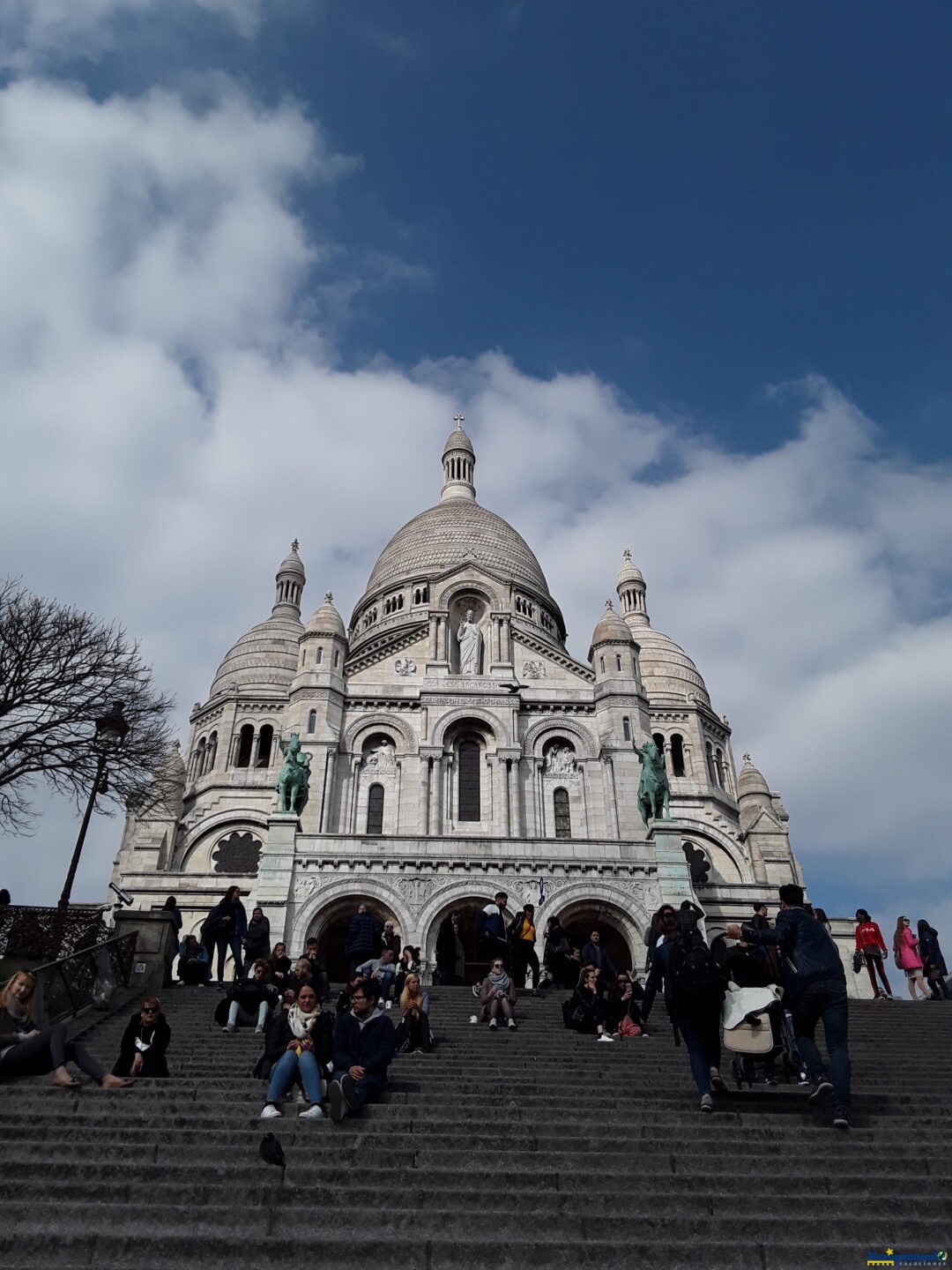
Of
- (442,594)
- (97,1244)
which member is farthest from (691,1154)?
(442,594)

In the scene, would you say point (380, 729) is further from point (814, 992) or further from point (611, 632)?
point (814, 992)

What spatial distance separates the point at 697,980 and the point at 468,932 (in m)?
19.2

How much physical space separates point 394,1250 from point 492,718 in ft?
83.5

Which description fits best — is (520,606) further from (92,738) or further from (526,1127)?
(526,1127)

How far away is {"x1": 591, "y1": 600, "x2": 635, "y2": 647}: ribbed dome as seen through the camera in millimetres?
33812

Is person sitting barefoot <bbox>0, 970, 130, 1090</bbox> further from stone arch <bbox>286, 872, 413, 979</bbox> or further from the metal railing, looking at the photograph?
stone arch <bbox>286, 872, 413, 979</bbox>

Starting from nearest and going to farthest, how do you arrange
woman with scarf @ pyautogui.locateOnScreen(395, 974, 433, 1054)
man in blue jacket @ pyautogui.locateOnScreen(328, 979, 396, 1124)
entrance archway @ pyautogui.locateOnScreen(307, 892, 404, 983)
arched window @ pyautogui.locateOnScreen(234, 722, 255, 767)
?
man in blue jacket @ pyautogui.locateOnScreen(328, 979, 396, 1124)
woman with scarf @ pyautogui.locateOnScreen(395, 974, 433, 1054)
entrance archway @ pyautogui.locateOnScreen(307, 892, 404, 983)
arched window @ pyautogui.locateOnScreen(234, 722, 255, 767)

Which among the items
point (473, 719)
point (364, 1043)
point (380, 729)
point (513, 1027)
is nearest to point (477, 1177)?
point (364, 1043)

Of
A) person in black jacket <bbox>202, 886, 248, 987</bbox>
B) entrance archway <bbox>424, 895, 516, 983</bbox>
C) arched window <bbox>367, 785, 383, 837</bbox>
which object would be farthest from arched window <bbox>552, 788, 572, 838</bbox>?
person in black jacket <bbox>202, 886, 248, 987</bbox>

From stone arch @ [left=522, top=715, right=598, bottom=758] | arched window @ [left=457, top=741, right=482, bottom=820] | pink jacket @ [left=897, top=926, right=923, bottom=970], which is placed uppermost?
stone arch @ [left=522, top=715, right=598, bottom=758]

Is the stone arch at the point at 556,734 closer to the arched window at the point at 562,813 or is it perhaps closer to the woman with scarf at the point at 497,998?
the arched window at the point at 562,813

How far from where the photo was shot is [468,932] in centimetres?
2689

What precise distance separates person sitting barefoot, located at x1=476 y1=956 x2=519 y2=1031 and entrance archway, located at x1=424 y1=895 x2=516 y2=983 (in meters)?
9.68

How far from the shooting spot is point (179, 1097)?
9258 millimetres
